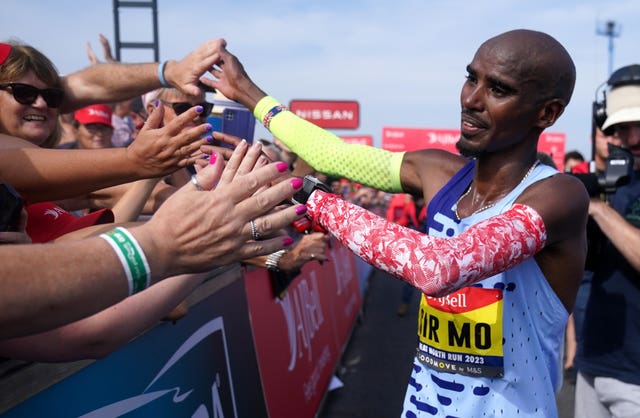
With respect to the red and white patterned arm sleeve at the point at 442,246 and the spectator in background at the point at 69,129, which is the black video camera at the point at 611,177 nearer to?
the red and white patterned arm sleeve at the point at 442,246

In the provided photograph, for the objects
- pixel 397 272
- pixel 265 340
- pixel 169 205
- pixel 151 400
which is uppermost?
pixel 169 205

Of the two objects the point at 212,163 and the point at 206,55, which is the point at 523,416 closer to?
→ the point at 212,163

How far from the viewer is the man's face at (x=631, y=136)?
3004 mm

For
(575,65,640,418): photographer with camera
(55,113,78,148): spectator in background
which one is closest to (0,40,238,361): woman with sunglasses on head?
(575,65,640,418): photographer with camera

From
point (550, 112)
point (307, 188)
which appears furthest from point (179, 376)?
point (550, 112)

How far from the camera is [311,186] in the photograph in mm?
1883

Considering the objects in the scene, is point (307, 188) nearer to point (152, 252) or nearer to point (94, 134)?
point (152, 252)

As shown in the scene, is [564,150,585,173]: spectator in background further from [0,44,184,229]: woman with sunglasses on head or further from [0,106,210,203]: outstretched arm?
[0,106,210,203]: outstretched arm

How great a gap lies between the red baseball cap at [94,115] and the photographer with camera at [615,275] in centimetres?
394

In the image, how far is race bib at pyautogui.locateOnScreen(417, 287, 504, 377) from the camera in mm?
1892

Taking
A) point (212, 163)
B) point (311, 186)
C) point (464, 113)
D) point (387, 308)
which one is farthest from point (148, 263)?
point (387, 308)

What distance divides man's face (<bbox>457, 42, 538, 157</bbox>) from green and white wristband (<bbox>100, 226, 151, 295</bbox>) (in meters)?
1.28

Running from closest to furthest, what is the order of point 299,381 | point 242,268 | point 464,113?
point 464,113 → point 242,268 → point 299,381

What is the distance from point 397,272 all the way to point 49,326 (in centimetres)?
96
